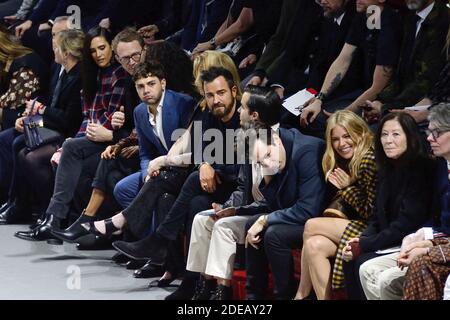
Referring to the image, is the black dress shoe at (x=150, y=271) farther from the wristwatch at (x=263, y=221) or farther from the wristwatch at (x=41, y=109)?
the wristwatch at (x=41, y=109)

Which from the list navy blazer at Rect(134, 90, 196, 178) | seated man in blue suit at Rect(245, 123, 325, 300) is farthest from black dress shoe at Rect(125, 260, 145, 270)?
seated man in blue suit at Rect(245, 123, 325, 300)

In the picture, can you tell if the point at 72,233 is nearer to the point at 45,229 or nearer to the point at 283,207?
the point at 45,229

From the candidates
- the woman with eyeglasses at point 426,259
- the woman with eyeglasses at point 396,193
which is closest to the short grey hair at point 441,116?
the woman with eyeglasses at point 426,259

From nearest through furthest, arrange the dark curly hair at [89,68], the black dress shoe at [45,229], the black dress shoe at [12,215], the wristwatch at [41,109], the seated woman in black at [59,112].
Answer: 1. the black dress shoe at [45,229]
2. the dark curly hair at [89,68]
3. the seated woman in black at [59,112]
4. the wristwatch at [41,109]
5. the black dress shoe at [12,215]

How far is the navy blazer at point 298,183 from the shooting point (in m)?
5.22

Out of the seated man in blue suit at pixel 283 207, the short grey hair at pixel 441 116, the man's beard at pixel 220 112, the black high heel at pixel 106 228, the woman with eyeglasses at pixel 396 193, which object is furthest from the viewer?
the black high heel at pixel 106 228

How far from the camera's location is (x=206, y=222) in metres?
5.63

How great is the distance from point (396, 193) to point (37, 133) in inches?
129

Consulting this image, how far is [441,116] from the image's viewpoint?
470 centimetres

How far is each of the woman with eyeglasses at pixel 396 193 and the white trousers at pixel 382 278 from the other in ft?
0.24

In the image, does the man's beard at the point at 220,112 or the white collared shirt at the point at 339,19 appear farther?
the white collared shirt at the point at 339,19

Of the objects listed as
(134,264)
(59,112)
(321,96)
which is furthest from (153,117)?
(59,112)

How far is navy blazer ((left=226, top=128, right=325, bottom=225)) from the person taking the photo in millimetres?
5223

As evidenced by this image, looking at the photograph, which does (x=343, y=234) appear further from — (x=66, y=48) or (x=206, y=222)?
(x=66, y=48)
